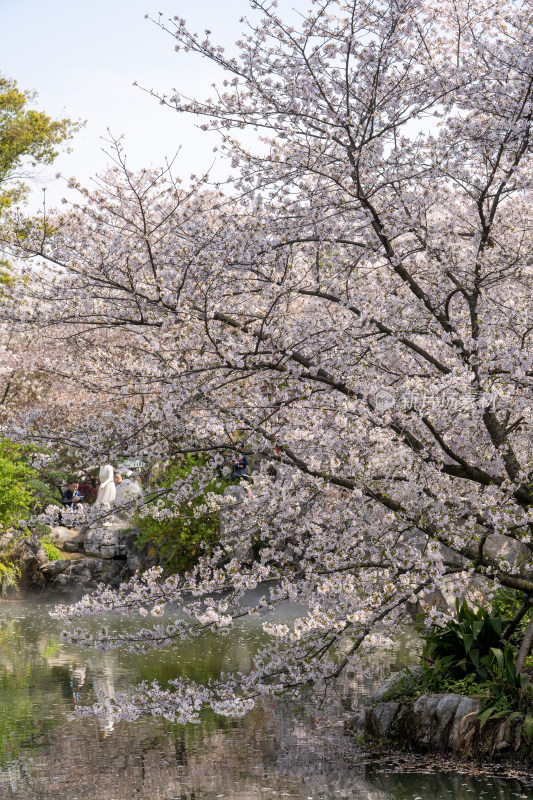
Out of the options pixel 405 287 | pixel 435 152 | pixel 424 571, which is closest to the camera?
pixel 424 571

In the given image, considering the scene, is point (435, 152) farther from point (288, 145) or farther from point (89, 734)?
point (89, 734)

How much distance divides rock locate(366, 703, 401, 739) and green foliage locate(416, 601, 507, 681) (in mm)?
565

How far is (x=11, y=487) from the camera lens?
18641 mm

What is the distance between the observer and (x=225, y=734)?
802 cm

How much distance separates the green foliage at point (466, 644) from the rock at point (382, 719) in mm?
565

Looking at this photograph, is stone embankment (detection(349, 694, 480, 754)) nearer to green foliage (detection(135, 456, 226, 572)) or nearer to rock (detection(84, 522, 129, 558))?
green foliage (detection(135, 456, 226, 572))

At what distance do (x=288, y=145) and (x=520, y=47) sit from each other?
7.54 feet

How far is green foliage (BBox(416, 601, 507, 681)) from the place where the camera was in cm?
740

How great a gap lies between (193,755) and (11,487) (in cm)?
1262

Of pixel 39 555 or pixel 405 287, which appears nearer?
pixel 405 287

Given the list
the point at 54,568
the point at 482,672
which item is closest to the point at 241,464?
the point at 482,672

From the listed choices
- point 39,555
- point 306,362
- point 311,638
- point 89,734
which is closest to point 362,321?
point 306,362

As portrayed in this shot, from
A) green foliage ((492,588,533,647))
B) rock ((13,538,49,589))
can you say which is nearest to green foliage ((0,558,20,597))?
rock ((13,538,49,589))

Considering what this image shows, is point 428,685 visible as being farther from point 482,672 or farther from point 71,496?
point 71,496
